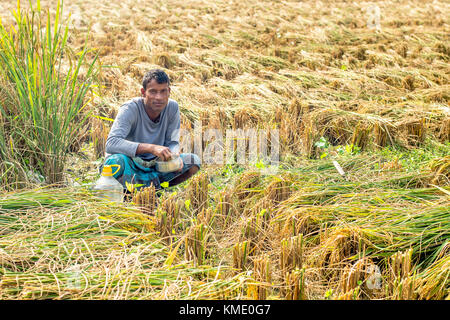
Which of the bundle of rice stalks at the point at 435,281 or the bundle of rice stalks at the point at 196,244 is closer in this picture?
the bundle of rice stalks at the point at 435,281

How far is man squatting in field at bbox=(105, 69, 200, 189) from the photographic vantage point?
3.02 m

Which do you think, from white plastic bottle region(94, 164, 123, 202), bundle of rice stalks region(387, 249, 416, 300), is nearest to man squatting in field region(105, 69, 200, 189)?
white plastic bottle region(94, 164, 123, 202)

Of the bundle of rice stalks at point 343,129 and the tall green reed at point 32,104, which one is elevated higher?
the tall green reed at point 32,104

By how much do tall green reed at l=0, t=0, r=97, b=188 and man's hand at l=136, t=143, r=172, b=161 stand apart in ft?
1.50

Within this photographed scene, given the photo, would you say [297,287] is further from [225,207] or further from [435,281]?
[225,207]

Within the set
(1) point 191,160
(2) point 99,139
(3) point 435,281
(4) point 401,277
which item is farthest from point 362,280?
(2) point 99,139

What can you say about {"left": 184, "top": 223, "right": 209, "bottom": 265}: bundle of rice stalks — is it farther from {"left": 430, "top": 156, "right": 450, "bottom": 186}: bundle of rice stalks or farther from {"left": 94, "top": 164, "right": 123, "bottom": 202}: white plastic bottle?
{"left": 430, "top": 156, "right": 450, "bottom": 186}: bundle of rice stalks

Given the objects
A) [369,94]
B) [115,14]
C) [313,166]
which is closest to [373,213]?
[313,166]

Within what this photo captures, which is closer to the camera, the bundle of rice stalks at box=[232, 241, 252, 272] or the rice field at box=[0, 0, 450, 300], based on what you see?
the rice field at box=[0, 0, 450, 300]

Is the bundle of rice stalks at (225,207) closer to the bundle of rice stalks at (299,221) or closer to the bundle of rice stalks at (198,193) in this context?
the bundle of rice stalks at (198,193)

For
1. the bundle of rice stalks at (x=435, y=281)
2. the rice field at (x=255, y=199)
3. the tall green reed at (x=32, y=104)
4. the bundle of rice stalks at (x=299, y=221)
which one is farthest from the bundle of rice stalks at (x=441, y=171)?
the tall green reed at (x=32, y=104)

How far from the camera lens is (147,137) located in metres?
3.26

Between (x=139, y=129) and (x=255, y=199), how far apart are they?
938 mm

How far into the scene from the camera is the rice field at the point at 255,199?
1912 mm
